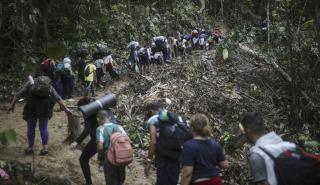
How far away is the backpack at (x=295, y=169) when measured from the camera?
12.8 ft

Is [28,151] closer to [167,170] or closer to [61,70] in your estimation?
[167,170]

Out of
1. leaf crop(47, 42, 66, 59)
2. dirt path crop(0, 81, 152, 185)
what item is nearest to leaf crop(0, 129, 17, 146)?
leaf crop(47, 42, 66, 59)

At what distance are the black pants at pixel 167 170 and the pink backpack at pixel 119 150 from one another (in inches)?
16.9

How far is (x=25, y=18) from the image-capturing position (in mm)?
5137

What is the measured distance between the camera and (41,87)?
26.7 ft

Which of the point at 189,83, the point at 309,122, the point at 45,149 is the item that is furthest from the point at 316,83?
the point at 45,149

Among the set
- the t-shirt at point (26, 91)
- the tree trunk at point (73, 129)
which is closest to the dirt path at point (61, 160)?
the tree trunk at point (73, 129)

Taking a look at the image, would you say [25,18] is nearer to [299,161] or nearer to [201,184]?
[201,184]

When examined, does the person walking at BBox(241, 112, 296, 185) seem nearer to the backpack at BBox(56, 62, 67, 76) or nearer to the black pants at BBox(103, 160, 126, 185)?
the black pants at BBox(103, 160, 126, 185)

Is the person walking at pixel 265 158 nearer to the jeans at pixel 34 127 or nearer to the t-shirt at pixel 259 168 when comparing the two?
the t-shirt at pixel 259 168

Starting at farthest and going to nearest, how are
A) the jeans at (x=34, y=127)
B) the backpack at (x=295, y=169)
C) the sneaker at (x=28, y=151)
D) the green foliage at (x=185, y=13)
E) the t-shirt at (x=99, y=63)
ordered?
the green foliage at (x=185, y=13)
the t-shirt at (x=99, y=63)
the sneaker at (x=28, y=151)
the jeans at (x=34, y=127)
the backpack at (x=295, y=169)

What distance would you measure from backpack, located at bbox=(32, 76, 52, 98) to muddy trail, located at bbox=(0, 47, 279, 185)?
1252 mm

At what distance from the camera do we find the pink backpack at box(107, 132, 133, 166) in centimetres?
609

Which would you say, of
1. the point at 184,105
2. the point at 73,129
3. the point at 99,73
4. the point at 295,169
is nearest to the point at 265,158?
the point at 295,169
